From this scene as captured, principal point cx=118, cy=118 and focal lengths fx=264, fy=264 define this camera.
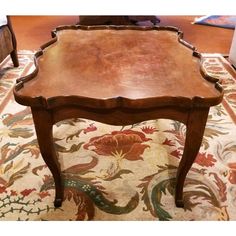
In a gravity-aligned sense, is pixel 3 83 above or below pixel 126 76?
below

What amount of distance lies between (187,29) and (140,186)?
3.21 m

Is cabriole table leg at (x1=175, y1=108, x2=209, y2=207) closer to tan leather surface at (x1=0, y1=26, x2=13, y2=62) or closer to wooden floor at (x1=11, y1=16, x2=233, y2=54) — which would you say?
tan leather surface at (x1=0, y1=26, x2=13, y2=62)

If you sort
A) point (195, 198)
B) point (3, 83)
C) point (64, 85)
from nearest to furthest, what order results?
point (64, 85) → point (195, 198) → point (3, 83)

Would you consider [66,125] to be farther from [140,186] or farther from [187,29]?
[187,29]

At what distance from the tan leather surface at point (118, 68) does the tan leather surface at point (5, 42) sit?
1.08 metres

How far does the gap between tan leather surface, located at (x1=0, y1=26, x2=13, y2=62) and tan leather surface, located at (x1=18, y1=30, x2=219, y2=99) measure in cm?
108

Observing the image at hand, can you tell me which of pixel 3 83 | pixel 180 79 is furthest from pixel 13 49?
pixel 180 79

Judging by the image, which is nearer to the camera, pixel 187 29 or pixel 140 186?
pixel 140 186

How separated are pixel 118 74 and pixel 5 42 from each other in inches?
69.3

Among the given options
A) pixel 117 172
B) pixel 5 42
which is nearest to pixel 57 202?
pixel 117 172

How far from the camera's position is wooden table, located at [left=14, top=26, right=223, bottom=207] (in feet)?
3.15

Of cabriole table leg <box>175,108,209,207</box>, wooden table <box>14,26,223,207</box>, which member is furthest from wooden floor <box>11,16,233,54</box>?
cabriole table leg <box>175,108,209,207</box>

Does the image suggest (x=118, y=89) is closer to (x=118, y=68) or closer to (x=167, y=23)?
(x=118, y=68)

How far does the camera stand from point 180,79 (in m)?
1.08
